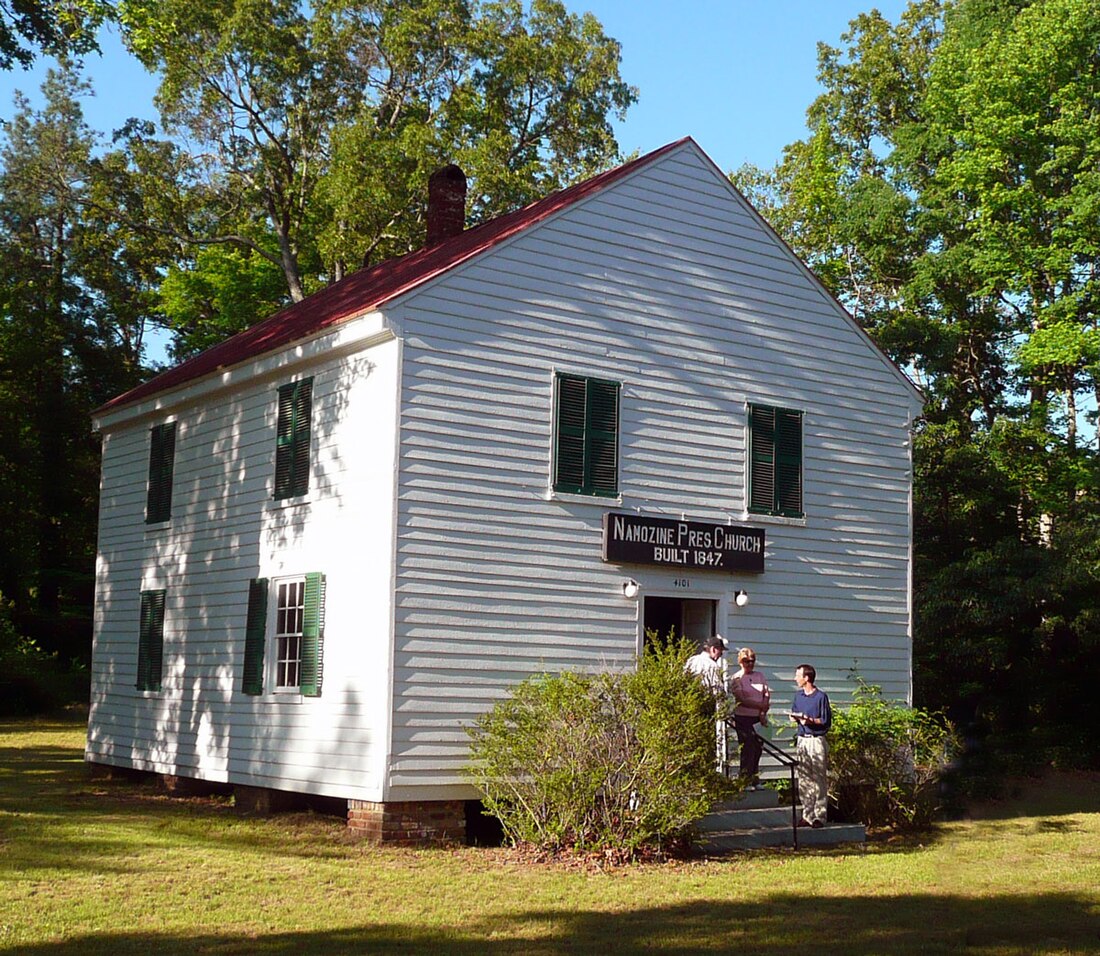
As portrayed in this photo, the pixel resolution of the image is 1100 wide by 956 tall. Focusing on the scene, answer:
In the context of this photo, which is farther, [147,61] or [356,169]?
[356,169]

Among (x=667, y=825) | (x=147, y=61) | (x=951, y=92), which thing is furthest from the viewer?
(x=951, y=92)

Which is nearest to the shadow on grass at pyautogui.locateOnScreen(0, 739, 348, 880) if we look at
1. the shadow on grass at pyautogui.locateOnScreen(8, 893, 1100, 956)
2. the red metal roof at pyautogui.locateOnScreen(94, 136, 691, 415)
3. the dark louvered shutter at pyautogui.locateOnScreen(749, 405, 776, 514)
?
the shadow on grass at pyautogui.locateOnScreen(8, 893, 1100, 956)

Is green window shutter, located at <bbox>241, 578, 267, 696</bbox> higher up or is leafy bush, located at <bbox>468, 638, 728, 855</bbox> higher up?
green window shutter, located at <bbox>241, 578, 267, 696</bbox>

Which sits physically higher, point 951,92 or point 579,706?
point 951,92

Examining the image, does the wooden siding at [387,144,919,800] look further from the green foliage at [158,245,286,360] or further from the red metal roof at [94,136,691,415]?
the green foliage at [158,245,286,360]

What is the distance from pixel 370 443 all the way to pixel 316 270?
26.8m

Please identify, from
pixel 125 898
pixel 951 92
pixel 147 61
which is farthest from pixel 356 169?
pixel 125 898

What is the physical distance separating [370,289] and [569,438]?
410 cm

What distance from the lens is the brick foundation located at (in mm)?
14562

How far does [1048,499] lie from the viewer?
98.5 feet

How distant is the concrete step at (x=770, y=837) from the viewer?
47.9 feet

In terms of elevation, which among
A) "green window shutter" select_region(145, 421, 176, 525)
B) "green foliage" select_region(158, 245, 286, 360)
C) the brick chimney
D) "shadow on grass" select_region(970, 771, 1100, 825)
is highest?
"green foliage" select_region(158, 245, 286, 360)

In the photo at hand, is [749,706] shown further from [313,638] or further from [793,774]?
[313,638]

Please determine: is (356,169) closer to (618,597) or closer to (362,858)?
(618,597)
